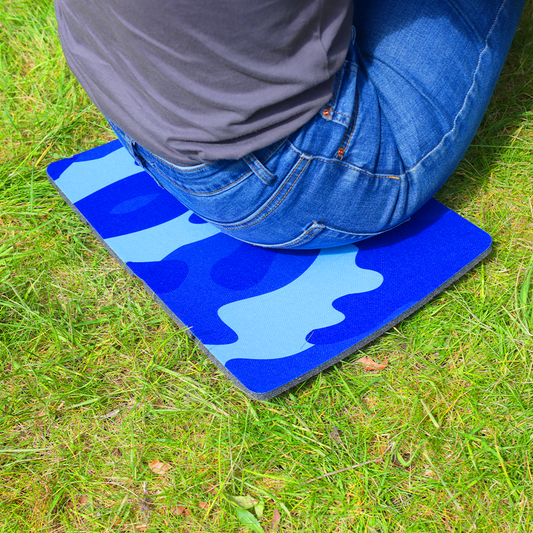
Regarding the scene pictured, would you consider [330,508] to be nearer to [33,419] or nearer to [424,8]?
[33,419]

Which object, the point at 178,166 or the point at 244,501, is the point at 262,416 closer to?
the point at 244,501

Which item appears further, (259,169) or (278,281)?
(278,281)

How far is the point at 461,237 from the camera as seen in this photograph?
1734 mm

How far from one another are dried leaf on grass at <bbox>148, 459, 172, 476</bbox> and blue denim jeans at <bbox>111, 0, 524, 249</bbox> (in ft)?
2.25

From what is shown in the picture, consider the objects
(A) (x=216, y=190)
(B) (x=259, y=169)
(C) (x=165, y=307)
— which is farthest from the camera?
(C) (x=165, y=307)

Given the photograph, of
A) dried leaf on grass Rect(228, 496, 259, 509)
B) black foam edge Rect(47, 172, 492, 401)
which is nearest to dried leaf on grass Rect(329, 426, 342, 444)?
black foam edge Rect(47, 172, 492, 401)

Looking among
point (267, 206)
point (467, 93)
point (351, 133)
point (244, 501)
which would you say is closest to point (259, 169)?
point (267, 206)

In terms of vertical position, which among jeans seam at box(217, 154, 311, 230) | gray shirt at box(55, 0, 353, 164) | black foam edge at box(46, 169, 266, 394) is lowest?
black foam edge at box(46, 169, 266, 394)

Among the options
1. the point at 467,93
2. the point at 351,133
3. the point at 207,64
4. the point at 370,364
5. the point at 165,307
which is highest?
the point at 207,64

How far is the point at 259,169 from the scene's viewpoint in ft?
4.06

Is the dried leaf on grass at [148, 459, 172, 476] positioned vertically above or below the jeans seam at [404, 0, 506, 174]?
below

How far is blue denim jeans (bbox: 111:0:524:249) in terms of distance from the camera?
1.26m

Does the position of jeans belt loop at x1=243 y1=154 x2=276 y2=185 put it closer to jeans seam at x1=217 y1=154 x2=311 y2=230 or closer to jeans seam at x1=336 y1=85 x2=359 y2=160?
jeans seam at x1=217 y1=154 x2=311 y2=230

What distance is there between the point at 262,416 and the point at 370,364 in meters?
0.36
